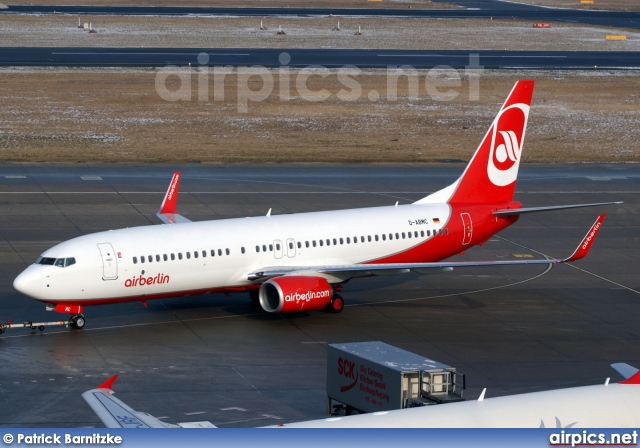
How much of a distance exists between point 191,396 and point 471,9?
489 ft

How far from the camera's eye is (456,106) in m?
94.7

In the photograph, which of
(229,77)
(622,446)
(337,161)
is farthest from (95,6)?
(622,446)

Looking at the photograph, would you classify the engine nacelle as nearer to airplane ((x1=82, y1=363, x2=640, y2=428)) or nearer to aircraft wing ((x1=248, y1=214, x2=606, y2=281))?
aircraft wing ((x1=248, y1=214, x2=606, y2=281))

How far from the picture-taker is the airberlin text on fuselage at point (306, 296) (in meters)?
40.8

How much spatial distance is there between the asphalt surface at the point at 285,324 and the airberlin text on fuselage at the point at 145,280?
63.5 inches

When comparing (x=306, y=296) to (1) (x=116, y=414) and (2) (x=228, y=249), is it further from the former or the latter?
(1) (x=116, y=414)

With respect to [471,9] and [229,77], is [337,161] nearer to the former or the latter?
[229,77]

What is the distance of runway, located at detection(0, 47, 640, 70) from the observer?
11019 cm

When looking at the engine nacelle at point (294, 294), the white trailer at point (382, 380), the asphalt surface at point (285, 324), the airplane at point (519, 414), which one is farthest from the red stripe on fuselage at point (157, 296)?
the airplane at point (519, 414)

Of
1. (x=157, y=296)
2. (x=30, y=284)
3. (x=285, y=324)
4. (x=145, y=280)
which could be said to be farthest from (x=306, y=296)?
(x=30, y=284)

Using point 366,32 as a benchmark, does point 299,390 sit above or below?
below

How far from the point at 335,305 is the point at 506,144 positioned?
444 inches

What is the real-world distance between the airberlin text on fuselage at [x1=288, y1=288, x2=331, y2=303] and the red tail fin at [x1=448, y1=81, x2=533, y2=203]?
330 inches

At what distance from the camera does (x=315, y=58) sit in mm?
114625
